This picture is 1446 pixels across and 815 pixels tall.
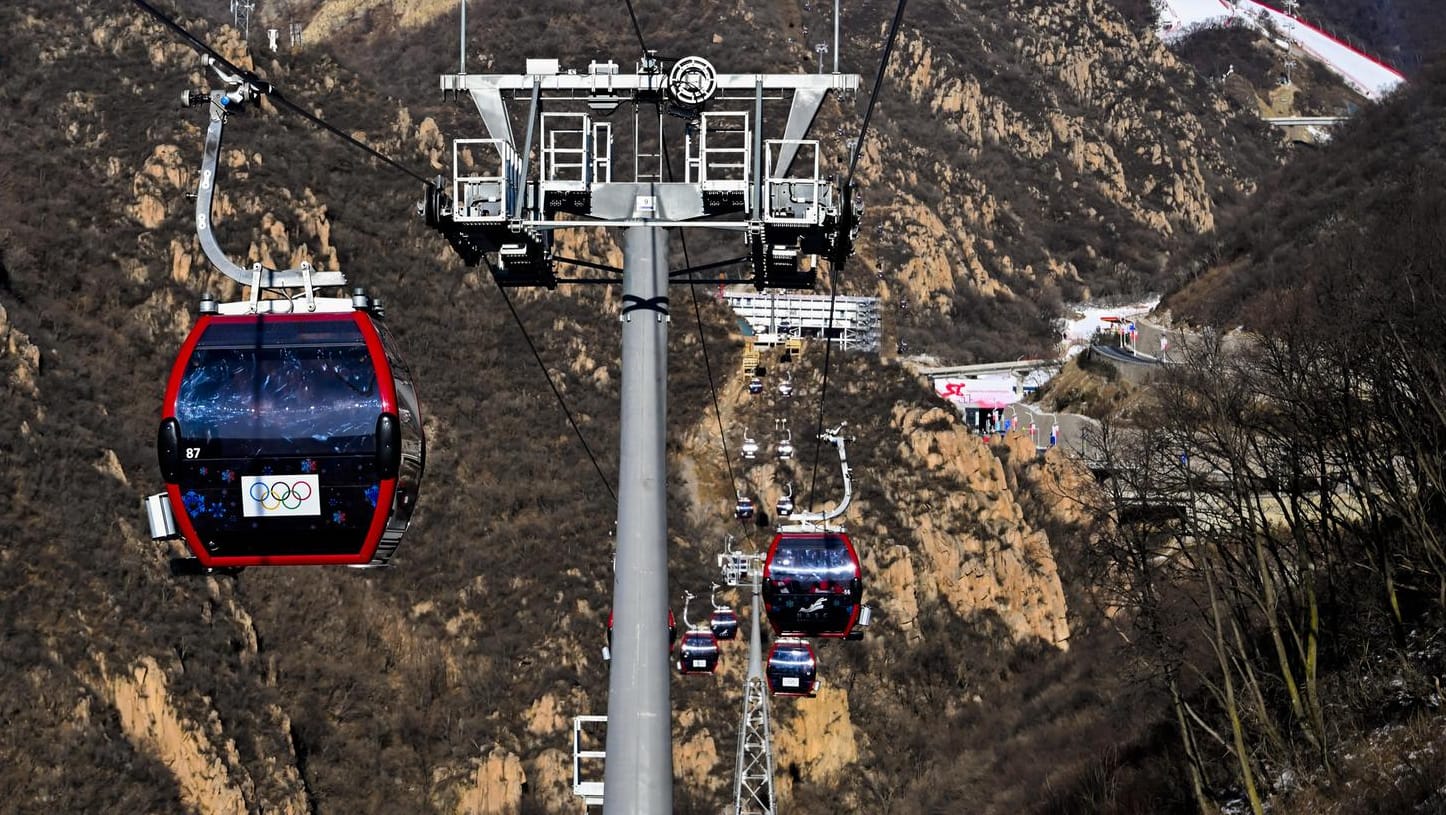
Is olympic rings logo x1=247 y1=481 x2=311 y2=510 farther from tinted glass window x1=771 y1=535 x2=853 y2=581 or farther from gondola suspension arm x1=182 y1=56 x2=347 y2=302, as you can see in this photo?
tinted glass window x1=771 y1=535 x2=853 y2=581

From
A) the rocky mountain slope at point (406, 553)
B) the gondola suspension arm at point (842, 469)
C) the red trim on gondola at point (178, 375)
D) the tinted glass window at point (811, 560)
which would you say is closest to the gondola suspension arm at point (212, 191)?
the red trim on gondola at point (178, 375)

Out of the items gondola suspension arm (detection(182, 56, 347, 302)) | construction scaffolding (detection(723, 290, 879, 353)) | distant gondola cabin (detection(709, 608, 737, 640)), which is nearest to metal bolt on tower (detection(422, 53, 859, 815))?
gondola suspension arm (detection(182, 56, 347, 302))

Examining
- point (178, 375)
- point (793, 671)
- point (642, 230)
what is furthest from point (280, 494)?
point (793, 671)

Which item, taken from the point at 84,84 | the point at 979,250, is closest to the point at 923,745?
the point at 84,84

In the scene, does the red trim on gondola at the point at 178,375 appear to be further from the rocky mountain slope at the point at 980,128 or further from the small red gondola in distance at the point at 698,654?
the rocky mountain slope at the point at 980,128

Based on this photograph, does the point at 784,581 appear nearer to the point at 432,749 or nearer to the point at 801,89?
the point at 801,89

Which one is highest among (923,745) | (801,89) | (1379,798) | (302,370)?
(801,89)
